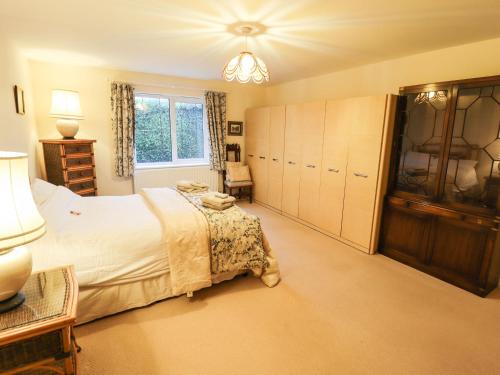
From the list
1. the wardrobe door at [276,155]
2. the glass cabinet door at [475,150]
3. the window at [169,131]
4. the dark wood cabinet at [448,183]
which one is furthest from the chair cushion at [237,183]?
the glass cabinet door at [475,150]

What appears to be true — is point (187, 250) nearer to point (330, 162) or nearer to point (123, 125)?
point (330, 162)

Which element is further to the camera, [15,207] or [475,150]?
[475,150]

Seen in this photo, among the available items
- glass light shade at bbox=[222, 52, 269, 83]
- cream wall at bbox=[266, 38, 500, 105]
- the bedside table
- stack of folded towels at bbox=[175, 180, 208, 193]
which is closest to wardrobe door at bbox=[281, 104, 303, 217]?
cream wall at bbox=[266, 38, 500, 105]

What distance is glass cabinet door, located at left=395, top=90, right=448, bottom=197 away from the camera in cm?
272

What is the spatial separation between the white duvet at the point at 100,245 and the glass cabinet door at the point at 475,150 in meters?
2.75

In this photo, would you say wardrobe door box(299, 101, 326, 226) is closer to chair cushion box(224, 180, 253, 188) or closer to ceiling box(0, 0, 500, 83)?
ceiling box(0, 0, 500, 83)

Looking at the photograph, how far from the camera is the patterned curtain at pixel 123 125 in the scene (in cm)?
414

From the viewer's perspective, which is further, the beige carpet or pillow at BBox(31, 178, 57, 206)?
pillow at BBox(31, 178, 57, 206)

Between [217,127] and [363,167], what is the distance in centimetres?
277

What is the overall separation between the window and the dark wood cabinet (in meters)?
3.37

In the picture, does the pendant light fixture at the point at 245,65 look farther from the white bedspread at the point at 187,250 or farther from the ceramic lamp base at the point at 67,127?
the ceramic lamp base at the point at 67,127

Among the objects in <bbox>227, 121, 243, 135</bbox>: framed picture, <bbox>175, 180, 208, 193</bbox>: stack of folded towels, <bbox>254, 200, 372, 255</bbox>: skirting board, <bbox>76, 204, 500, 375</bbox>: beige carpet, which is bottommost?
<bbox>76, 204, 500, 375</bbox>: beige carpet

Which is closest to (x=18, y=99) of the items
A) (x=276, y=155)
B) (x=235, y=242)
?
(x=235, y=242)

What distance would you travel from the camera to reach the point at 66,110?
11.2ft
